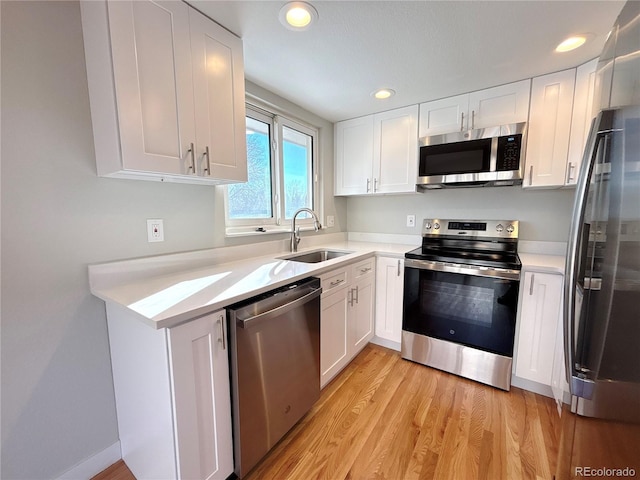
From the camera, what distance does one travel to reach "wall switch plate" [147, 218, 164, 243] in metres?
1.40

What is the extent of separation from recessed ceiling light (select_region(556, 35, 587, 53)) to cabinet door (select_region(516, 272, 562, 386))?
Answer: 135 cm

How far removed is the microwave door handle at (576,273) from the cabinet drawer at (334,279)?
44.7 inches

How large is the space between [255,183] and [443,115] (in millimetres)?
1675

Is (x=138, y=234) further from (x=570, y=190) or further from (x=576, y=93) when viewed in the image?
(x=570, y=190)

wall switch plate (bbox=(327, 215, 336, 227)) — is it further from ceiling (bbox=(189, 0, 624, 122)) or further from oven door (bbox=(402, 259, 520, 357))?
ceiling (bbox=(189, 0, 624, 122))

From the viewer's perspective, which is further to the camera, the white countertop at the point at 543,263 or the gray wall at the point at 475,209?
the gray wall at the point at 475,209

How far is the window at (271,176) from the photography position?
2.00 meters

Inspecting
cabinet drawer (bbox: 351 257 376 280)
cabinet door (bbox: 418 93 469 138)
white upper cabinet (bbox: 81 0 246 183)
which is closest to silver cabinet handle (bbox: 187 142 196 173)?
white upper cabinet (bbox: 81 0 246 183)

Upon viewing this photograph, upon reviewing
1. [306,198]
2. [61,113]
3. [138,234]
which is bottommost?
[138,234]

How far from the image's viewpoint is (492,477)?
4.08ft

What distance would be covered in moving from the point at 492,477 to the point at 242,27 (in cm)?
256

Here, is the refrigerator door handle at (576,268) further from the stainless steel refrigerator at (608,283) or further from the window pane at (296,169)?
the window pane at (296,169)

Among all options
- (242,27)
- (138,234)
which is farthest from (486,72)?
(138,234)

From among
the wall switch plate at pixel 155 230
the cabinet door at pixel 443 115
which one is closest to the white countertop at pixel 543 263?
the cabinet door at pixel 443 115
